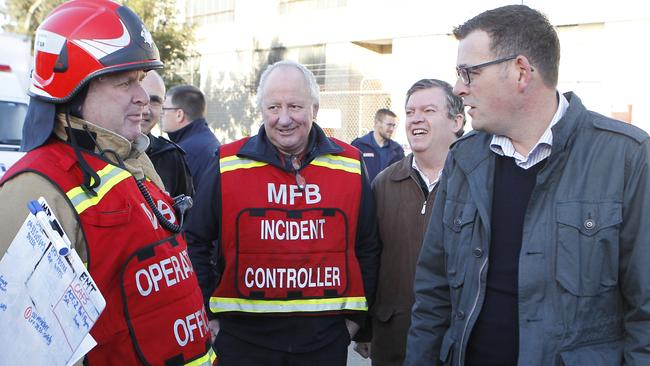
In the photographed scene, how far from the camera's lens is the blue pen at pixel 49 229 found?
1.66m

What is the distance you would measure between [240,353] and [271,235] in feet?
2.01

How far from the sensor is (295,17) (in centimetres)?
2172

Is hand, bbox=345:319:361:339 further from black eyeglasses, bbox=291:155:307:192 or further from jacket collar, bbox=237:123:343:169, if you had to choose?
jacket collar, bbox=237:123:343:169

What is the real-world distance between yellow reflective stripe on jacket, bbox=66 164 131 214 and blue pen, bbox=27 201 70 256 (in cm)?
18

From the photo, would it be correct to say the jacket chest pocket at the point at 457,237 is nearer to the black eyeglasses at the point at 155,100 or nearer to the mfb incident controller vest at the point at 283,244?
the mfb incident controller vest at the point at 283,244

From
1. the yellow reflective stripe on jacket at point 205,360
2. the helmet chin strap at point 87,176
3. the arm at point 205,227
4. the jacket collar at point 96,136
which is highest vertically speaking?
the jacket collar at point 96,136

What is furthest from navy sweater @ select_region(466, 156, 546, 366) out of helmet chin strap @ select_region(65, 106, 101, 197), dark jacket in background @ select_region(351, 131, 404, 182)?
dark jacket in background @ select_region(351, 131, 404, 182)

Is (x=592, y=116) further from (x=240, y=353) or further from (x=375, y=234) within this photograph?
(x=240, y=353)

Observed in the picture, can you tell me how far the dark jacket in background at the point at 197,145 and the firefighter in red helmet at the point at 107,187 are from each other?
3.11m

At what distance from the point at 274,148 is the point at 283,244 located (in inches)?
20.1

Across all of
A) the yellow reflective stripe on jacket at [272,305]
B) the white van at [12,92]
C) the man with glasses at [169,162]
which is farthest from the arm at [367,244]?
the white van at [12,92]

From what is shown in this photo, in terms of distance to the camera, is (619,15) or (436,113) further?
(619,15)

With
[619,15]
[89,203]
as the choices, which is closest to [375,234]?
[89,203]

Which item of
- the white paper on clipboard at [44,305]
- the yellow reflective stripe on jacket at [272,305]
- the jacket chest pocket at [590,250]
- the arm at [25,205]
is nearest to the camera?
the white paper on clipboard at [44,305]
